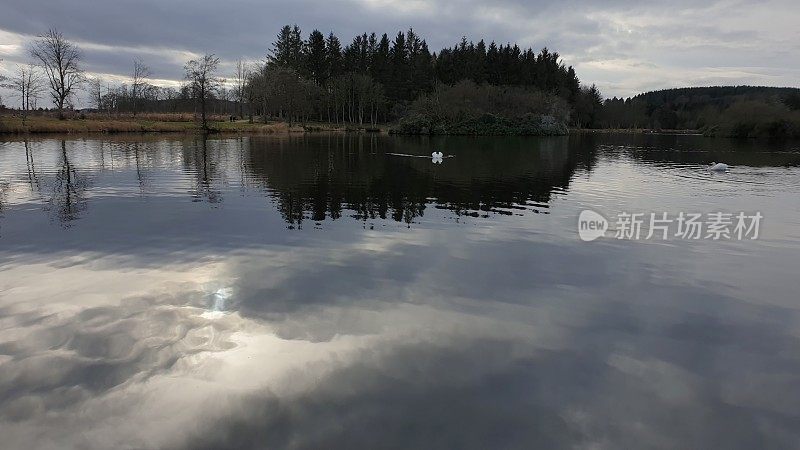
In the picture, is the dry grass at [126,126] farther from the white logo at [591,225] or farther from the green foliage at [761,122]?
the green foliage at [761,122]

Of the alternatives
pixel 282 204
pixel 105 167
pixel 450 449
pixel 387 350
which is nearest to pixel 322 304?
pixel 387 350

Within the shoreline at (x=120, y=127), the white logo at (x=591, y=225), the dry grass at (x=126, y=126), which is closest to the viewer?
the white logo at (x=591, y=225)

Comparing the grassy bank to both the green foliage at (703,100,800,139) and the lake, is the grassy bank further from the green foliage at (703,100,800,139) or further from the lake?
the green foliage at (703,100,800,139)

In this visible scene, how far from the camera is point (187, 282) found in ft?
39.6

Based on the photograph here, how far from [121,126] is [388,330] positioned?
89.4m

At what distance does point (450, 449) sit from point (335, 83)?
119 metres

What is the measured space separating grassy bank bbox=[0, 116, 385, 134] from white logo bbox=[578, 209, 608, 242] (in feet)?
259

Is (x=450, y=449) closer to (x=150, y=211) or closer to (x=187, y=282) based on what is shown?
(x=187, y=282)

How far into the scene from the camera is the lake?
6.88m

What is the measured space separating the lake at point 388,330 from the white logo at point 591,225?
1.33ft

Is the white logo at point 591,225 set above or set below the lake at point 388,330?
above

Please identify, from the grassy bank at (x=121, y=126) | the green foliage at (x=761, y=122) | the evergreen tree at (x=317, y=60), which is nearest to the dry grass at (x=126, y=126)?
the grassy bank at (x=121, y=126)

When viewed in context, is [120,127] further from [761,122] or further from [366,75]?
[761,122]

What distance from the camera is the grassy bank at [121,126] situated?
2960 inches
